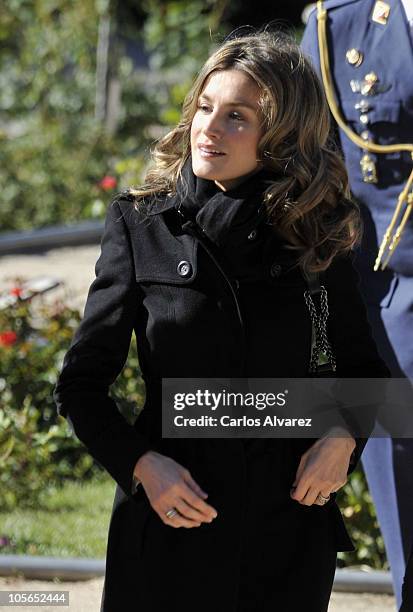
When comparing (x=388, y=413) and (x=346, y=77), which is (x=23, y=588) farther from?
(x=346, y=77)

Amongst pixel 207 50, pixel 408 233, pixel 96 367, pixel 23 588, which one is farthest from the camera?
pixel 207 50

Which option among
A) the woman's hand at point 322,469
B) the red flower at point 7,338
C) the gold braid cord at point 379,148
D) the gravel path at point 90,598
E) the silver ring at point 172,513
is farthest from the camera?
the red flower at point 7,338

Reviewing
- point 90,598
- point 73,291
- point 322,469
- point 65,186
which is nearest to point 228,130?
point 322,469

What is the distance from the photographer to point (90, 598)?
328 cm

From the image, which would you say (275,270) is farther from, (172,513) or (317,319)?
(172,513)

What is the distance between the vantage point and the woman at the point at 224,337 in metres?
1.98

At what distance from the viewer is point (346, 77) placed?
9.05 ft

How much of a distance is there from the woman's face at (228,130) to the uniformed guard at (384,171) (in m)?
0.70

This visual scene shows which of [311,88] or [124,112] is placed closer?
[311,88]

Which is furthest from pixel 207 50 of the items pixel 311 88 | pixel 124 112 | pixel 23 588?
pixel 311 88

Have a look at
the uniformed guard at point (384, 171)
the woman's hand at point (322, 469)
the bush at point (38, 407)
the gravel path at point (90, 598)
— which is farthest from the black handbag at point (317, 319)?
the bush at point (38, 407)

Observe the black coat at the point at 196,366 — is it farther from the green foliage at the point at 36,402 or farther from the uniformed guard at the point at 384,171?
the green foliage at the point at 36,402

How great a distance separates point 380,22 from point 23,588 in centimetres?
190

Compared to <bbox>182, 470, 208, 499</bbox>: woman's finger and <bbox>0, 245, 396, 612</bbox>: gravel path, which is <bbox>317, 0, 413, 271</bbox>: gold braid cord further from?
<bbox>0, 245, 396, 612</bbox>: gravel path
